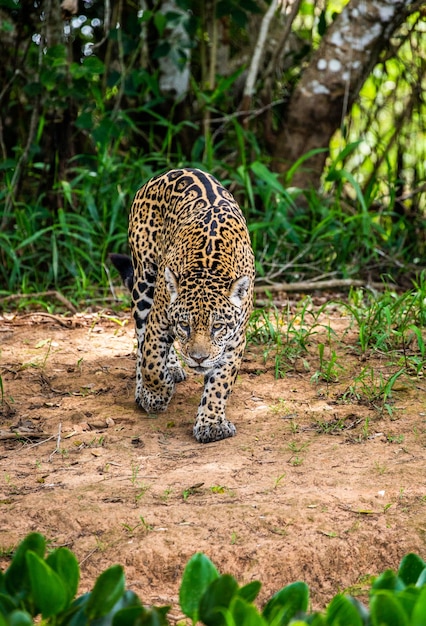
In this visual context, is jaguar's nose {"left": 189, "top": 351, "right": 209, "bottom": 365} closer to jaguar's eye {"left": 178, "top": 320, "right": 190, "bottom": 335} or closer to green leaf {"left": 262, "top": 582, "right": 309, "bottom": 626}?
jaguar's eye {"left": 178, "top": 320, "right": 190, "bottom": 335}

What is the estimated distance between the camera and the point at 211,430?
18.4ft

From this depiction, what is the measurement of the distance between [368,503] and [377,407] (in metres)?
1.29

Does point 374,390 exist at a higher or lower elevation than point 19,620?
lower

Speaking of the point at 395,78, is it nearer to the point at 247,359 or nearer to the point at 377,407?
the point at 247,359

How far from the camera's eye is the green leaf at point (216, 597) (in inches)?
110

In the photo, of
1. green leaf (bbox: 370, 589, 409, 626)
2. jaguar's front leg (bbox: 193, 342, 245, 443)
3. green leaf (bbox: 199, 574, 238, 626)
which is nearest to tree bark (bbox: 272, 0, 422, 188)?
jaguar's front leg (bbox: 193, 342, 245, 443)

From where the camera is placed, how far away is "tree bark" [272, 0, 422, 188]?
369 inches

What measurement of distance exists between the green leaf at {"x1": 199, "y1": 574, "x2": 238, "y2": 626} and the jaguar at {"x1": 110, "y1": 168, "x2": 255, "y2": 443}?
2.64 meters

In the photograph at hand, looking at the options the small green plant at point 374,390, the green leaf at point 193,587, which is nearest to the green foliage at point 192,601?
the green leaf at point 193,587

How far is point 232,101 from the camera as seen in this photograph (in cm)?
1026

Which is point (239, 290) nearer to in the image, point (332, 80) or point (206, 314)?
point (206, 314)

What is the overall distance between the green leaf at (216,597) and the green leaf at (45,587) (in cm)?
42

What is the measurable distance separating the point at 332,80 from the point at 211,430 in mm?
5126

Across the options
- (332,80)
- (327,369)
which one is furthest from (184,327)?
(332,80)
